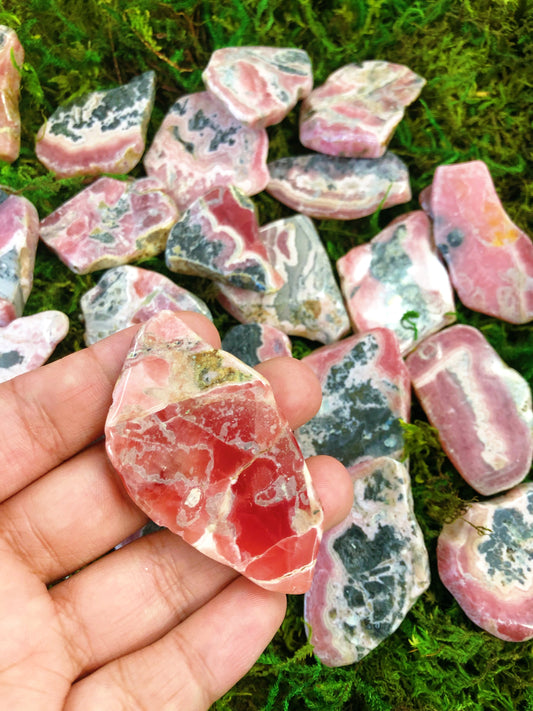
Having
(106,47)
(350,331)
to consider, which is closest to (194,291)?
(350,331)

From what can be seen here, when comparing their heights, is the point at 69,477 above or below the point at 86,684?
above

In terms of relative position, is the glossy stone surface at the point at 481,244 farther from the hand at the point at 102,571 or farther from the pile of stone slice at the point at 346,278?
the hand at the point at 102,571

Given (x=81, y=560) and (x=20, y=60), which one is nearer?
(x=81, y=560)

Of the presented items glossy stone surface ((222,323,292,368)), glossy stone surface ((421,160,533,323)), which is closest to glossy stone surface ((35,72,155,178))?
glossy stone surface ((222,323,292,368))

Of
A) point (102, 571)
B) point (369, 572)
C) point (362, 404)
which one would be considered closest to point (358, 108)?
point (362, 404)

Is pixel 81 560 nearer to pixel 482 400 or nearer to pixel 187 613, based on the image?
pixel 187 613

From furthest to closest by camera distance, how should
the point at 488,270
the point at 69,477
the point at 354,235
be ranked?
the point at 354,235 → the point at 488,270 → the point at 69,477

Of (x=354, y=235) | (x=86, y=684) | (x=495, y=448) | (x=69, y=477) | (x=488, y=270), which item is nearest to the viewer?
(x=86, y=684)
